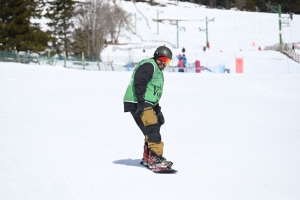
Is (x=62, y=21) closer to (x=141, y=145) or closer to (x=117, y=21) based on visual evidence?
(x=117, y=21)

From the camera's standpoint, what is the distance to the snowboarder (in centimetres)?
707

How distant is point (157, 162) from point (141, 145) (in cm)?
254

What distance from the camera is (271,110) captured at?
15953 mm

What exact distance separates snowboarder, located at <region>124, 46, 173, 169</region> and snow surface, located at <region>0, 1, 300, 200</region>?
27 cm

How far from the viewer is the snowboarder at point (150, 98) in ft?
23.2

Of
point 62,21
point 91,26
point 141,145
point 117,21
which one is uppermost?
point 117,21

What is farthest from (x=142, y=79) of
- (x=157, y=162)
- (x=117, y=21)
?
(x=117, y=21)

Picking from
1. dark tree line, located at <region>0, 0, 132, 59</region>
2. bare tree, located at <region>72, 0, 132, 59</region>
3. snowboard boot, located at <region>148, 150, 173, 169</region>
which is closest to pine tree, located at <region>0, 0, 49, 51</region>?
dark tree line, located at <region>0, 0, 132, 59</region>

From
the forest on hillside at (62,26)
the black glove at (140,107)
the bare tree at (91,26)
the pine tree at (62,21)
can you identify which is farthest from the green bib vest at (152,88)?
the bare tree at (91,26)

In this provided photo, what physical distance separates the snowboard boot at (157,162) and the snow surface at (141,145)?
128 mm

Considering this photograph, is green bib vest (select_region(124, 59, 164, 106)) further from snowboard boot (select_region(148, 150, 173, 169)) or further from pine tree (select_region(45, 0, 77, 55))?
pine tree (select_region(45, 0, 77, 55))

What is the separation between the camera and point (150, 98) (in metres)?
7.23

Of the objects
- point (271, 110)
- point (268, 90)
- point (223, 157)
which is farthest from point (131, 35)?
point (223, 157)

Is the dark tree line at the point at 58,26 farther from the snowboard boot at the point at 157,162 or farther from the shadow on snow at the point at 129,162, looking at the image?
the snowboard boot at the point at 157,162
